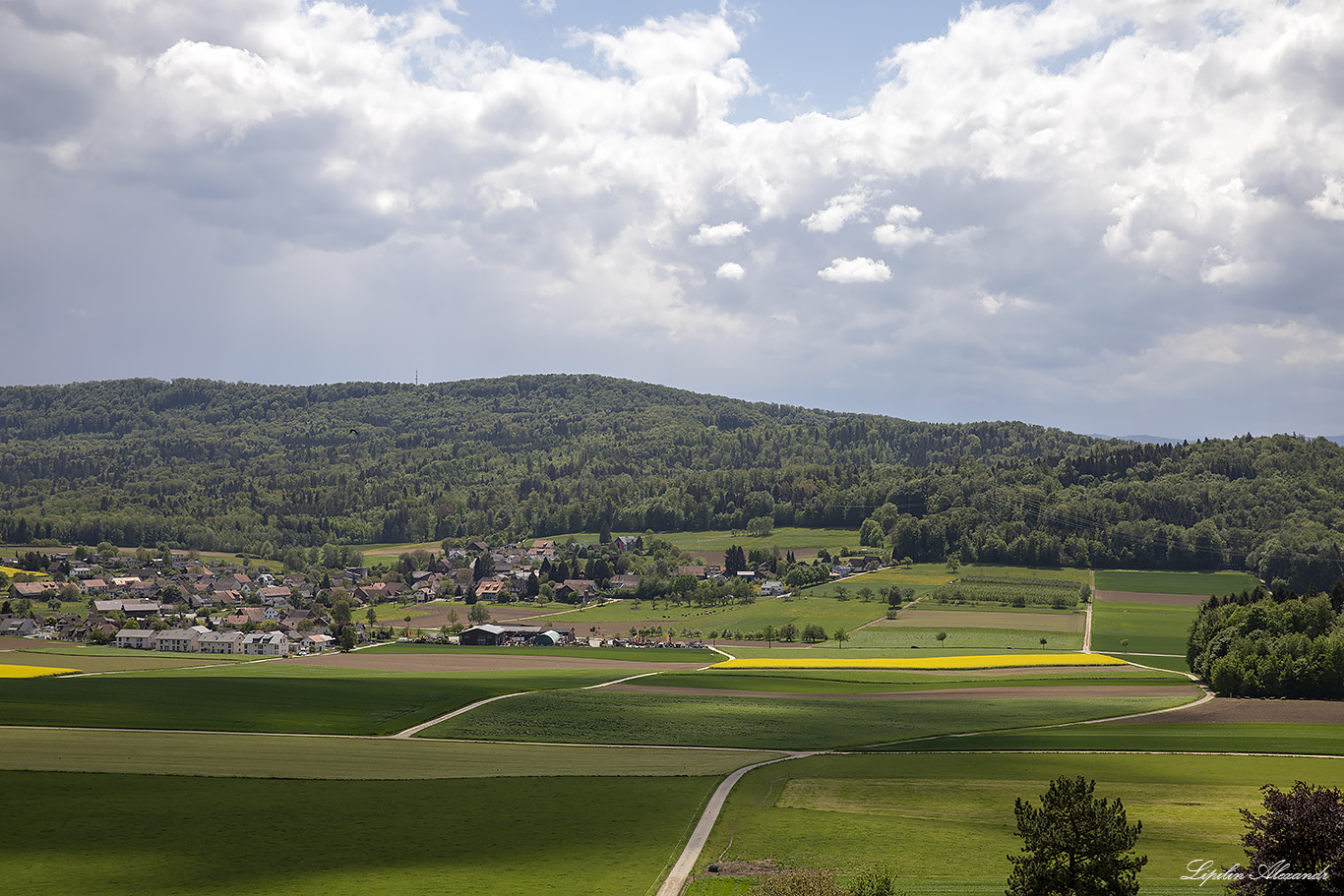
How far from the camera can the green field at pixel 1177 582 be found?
135750 millimetres

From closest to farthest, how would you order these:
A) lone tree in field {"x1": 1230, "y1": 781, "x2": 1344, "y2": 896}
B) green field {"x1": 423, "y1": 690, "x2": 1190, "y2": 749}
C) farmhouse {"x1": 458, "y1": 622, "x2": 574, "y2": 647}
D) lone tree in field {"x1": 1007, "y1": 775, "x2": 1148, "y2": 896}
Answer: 1. lone tree in field {"x1": 1230, "y1": 781, "x2": 1344, "y2": 896}
2. lone tree in field {"x1": 1007, "y1": 775, "x2": 1148, "y2": 896}
3. green field {"x1": 423, "y1": 690, "x2": 1190, "y2": 749}
4. farmhouse {"x1": 458, "y1": 622, "x2": 574, "y2": 647}

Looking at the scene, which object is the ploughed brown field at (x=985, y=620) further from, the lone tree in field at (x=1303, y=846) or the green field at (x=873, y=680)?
the lone tree in field at (x=1303, y=846)

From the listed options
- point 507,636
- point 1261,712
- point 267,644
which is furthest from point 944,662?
point 267,644

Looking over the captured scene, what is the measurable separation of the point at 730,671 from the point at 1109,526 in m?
109

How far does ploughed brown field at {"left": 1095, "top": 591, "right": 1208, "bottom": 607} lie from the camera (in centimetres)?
12624

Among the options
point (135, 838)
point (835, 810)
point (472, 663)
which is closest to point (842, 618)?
point (472, 663)

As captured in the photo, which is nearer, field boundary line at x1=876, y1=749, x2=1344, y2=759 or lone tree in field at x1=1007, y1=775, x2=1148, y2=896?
lone tree in field at x1=1007, y1=775, x2=1148, y2=896

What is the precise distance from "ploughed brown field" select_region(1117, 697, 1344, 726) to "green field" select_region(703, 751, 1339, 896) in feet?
40.7

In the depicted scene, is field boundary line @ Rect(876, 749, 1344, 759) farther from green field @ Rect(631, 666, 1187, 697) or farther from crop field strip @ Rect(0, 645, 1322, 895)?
green field @ Rect(631, 666, 1187, 697)

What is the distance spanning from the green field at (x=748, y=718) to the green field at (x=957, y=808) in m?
7.08

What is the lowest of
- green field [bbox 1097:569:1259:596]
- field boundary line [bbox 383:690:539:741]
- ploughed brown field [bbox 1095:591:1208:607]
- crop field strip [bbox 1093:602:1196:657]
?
field boundary line [bbox 383:690:539:741]

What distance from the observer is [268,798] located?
122 feet

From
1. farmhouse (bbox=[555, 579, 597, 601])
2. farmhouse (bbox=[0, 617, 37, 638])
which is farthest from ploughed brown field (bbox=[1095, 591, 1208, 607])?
farmhouse (bbox=[0, 617, 37, 638])

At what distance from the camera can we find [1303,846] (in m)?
21.7
